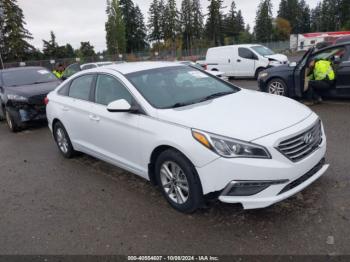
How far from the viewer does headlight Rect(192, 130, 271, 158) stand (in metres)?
3.15

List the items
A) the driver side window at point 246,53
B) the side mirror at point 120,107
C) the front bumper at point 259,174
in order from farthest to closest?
1. the driver side window at point 246,53
2. the side mirror at point 120,107
3. the front bumper at point 259,174

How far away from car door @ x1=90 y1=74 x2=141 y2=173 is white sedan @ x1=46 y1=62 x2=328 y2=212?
0.01m

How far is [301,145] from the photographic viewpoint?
11.1 feet

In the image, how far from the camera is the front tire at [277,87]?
29.2 ft

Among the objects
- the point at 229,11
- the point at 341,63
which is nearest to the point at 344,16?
the point at 229,11

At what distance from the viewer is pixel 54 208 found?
13.9 ft

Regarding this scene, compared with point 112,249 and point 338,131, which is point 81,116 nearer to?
point 112,249

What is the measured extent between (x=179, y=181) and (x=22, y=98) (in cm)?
643

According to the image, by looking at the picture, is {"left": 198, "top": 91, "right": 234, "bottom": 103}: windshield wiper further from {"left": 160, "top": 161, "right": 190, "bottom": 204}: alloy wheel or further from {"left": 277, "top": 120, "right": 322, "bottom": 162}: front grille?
{"left": 277, "top": 120, "right": 322, "bottom": 162}: front grille

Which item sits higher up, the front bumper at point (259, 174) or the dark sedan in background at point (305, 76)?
the dark sedan in background at point (305, 76)

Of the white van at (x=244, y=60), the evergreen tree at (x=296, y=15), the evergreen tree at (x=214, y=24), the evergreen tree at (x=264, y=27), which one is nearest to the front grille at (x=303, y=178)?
the white van at (x=244, y=60)

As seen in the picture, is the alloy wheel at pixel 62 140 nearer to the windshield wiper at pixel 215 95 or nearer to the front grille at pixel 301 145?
the windshield wiper at pixel 215 95

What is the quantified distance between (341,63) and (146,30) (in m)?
87.1

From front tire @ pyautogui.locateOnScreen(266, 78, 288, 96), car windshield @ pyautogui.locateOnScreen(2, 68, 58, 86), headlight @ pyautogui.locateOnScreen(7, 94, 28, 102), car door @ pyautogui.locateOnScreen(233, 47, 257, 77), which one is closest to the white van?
car door @ pyautogui.locateOnScreen(233, 47, 257, 77)
